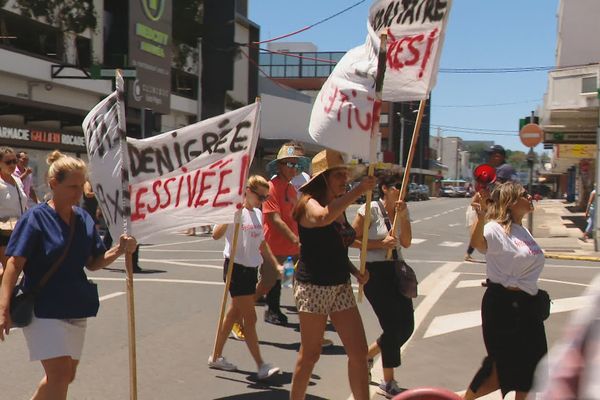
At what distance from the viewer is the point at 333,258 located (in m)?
4.52

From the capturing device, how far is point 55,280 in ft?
13.1

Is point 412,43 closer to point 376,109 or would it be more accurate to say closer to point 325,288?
point 376,109

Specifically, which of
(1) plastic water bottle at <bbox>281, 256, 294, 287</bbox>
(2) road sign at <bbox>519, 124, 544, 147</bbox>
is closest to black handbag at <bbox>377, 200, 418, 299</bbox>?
(1) plastic water bottle at <bbox>281, 256, 294, 287</bbox>

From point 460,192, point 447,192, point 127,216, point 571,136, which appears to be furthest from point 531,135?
point 460,192

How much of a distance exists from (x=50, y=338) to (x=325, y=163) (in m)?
1.81

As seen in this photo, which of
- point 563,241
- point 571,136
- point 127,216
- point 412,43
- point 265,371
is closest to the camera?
point 127,216

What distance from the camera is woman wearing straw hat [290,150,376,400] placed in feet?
14.7

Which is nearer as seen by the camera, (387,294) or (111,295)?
(387,294)

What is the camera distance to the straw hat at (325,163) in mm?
4487

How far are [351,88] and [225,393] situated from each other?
8.13ft

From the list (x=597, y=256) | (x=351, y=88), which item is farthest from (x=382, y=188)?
(x=597, y=256)

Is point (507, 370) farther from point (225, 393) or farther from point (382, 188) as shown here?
point (225, 393)

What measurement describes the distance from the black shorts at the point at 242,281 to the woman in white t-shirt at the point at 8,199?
12.6 ft

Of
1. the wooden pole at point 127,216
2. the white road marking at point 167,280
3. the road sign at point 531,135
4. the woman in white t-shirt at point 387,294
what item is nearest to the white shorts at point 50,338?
the wooden pole at point 127,216
